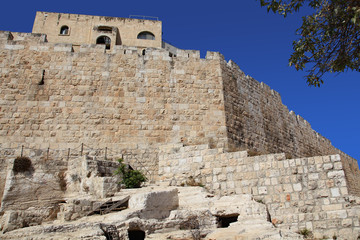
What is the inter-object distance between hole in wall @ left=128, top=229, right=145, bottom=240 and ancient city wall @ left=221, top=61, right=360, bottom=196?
5.70 metres

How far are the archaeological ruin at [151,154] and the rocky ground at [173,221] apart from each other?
26 millimetres

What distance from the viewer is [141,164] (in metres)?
10.5

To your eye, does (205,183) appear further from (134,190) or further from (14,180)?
(14,180)

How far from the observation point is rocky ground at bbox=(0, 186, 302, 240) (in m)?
5.97

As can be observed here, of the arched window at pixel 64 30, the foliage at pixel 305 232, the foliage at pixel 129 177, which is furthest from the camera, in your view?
the arched window at pixel 64 30

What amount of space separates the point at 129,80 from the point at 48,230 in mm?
6582

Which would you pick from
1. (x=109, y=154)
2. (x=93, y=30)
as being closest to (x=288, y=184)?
(x=109, y=154)

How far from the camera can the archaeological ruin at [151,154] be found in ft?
23.2

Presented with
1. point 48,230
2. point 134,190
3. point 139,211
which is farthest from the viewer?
point 134,190

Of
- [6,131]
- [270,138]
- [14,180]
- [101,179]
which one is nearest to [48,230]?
[101,179]

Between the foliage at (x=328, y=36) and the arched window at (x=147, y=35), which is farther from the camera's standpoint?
the arched window at (x=147, y=35)

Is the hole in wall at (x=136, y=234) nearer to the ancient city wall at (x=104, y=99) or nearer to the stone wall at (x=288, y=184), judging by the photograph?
the stone wall at (x=288, y=184)

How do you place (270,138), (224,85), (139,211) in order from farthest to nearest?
(270,138)
(224,85)
(139,211)

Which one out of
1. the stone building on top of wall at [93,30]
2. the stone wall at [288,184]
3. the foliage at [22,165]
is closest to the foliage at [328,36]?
the stone wall at [288,184]
